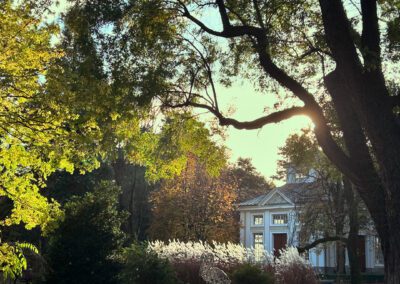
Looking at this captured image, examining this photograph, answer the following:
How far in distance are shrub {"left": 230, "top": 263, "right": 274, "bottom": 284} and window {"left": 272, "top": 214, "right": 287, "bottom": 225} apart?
2617 centimetres

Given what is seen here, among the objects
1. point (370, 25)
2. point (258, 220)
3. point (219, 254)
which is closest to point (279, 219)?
point (258, 220)

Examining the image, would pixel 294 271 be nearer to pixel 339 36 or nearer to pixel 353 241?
pixel 353 241

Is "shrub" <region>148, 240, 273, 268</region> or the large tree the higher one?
the large tree

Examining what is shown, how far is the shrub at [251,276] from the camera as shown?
13.9 m

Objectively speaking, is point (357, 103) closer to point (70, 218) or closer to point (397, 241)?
point (397, 241)

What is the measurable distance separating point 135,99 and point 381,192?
4.81 m

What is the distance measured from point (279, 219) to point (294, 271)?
87.7 ft

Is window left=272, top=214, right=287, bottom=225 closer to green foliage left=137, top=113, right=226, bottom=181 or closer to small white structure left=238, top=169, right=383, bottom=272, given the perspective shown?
small white structure left=238, top=169, right=383, bottom=272

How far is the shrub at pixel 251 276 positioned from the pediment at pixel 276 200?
26027 millimetres

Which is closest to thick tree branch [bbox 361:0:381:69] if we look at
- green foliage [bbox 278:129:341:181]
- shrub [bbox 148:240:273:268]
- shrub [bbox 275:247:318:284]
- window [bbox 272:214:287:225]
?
green foliage [bbox 278:129:341:181]

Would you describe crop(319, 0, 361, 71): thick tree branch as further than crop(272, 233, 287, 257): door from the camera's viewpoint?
No

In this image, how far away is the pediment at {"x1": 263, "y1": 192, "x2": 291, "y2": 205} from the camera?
132 feet

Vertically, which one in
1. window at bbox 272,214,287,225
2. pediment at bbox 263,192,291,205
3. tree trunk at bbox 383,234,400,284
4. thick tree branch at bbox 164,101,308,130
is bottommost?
tree trunk at bbox 383,234,400,284

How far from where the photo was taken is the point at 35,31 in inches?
331
